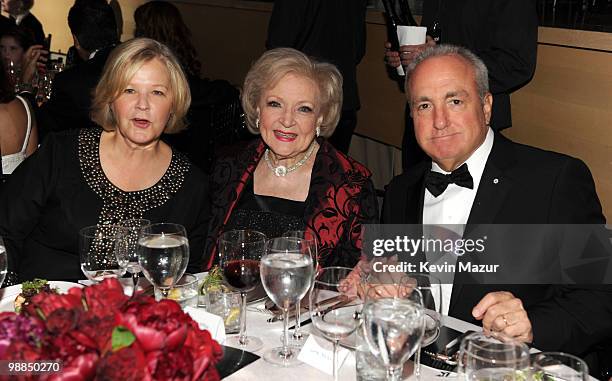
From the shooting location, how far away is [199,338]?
1141 millimetres

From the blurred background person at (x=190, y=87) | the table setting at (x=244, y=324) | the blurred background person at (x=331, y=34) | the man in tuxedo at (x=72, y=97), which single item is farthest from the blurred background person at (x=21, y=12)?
the table setting at (x=244, y=324)

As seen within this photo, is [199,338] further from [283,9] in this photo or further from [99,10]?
[99,10]

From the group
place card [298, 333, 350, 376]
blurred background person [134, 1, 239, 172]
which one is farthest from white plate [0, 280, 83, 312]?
blurred background person [134, 1, 239, 172]

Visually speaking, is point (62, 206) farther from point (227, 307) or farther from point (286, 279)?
point (286, 279)

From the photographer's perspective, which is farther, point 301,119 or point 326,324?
point 301,119

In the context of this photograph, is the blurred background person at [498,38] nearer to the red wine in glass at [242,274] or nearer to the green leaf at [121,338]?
the red wine in glass at [242,274]

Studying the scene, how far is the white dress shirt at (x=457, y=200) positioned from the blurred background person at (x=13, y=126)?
2141 millimetres

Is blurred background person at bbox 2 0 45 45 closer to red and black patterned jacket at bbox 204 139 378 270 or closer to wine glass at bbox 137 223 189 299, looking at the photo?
red and black patterned jacket at bbox 204 139 378 270

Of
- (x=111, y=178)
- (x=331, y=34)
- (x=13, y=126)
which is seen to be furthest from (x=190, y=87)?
(x=111, y=178)

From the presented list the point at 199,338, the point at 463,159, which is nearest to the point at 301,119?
the point at 463,159

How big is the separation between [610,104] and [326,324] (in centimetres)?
241

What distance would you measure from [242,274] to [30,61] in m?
4.29

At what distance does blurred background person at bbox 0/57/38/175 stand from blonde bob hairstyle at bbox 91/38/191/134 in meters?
0.86

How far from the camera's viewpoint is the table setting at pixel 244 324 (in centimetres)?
105
